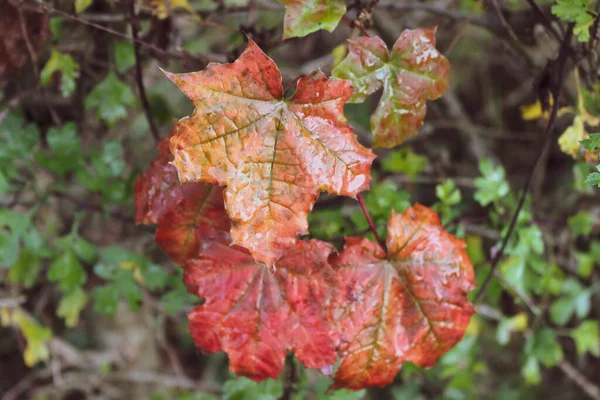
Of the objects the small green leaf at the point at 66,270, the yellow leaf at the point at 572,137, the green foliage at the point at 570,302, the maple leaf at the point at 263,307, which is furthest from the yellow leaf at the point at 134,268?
the green foliage at the point at 570,302

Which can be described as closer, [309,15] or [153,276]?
[309,15]

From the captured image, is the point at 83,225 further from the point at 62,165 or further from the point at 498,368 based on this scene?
Answer: the point at 498,368

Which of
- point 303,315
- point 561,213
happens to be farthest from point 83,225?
point 561,213

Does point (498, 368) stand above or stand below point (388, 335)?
below

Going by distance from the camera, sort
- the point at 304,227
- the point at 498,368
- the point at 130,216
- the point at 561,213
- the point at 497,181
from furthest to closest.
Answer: the point at 498,368
the point at 561,213
the point at 130,216
the point at 497,181
the point at 304,227

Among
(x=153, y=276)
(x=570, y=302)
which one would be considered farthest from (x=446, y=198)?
(x=570, y=302)

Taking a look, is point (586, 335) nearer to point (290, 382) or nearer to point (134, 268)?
point (290, 382)
